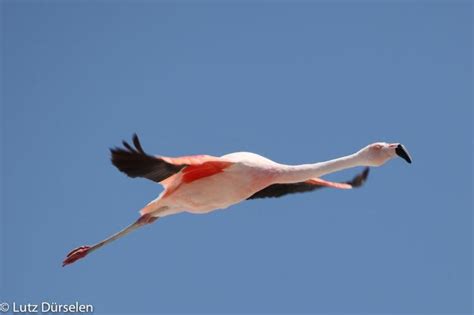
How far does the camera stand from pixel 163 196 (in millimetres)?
17109

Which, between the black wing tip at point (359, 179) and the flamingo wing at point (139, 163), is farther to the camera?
the black wing tip at point (359, 179)

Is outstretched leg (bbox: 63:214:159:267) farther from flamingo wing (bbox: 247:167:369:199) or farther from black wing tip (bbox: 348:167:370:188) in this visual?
black wing tip (bbox: 348:167:370:188)

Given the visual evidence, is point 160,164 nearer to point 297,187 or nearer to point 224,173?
point 224,173

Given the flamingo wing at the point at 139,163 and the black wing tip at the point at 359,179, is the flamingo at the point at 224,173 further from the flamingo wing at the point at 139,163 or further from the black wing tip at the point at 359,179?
the black wing tip at the point at 359,179

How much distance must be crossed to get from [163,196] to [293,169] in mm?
2373

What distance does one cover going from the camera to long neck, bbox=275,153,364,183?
16.2m

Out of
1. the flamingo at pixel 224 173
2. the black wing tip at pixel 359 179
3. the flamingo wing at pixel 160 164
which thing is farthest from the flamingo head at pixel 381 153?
the black wing tip at pixel 359 179

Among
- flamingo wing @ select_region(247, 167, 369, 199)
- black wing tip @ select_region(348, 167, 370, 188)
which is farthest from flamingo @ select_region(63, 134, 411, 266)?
black wing tip @ select_region(348, 167, 370, 188)

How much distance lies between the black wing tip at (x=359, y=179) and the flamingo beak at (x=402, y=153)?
339 centimetres

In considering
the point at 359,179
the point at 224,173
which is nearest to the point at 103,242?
the point at 224,173

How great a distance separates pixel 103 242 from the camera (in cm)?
1856

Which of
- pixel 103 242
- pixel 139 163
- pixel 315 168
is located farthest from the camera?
pixel 103 242

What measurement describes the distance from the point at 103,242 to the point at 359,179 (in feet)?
16.8

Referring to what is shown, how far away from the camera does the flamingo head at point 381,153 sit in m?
15.9
